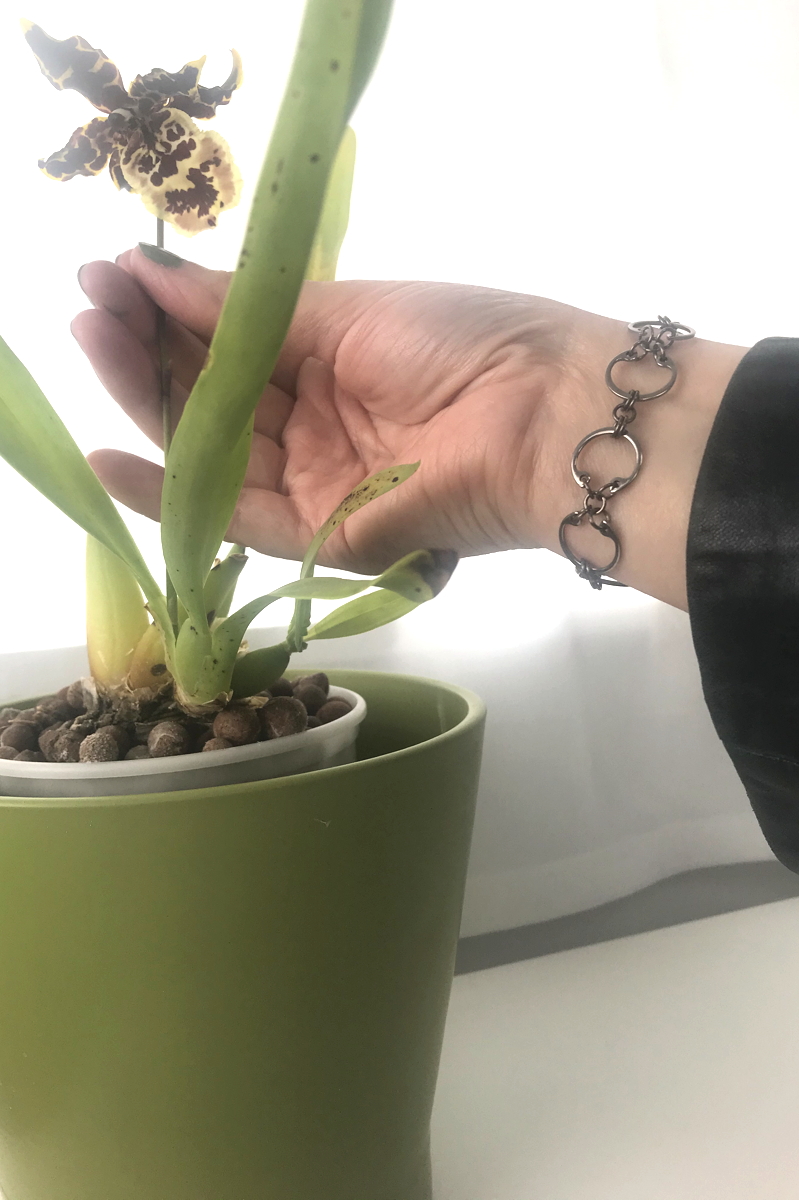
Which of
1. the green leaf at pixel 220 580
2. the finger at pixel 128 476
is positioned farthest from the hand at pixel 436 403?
the green leaf at pixel 220 580

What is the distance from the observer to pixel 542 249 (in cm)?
73

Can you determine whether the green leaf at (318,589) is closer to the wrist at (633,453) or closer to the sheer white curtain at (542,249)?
the wrist at (633,453)

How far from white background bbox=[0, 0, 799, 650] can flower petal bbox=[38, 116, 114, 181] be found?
0.48 ft

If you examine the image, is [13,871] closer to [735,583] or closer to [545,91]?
[735,583]

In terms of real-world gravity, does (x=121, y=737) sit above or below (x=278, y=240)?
below

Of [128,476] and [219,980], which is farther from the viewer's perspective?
[128,476]

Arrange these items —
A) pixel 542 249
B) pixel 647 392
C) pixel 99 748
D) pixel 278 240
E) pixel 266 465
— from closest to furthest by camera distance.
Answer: pixel 278 240 → pixel 99 748 → pixel 647 392 → pixel 266 465 → pixel 542 249

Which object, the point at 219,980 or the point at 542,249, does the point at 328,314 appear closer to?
the point at 542,249

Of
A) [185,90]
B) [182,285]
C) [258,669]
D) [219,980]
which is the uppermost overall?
[185,90]

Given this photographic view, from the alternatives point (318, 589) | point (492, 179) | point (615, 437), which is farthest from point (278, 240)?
point (492, 179)

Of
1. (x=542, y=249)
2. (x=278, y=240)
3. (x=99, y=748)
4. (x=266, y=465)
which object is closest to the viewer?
(x=278, y=240)

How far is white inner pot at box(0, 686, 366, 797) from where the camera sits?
0.39m

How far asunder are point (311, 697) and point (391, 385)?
0.72 ft

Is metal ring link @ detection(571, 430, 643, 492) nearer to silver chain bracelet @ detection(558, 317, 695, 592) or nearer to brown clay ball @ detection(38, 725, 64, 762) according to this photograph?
silver chain bracelet @ detection(558, 317, 695, 592)
